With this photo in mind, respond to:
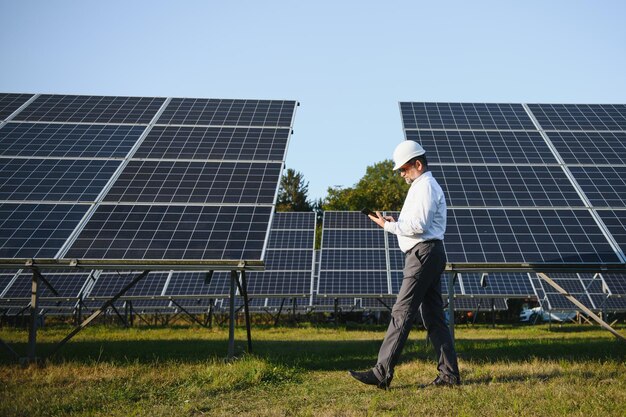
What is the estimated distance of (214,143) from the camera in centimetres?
1190

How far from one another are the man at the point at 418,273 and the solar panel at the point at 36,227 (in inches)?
203

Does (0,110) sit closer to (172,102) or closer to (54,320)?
(172,102)

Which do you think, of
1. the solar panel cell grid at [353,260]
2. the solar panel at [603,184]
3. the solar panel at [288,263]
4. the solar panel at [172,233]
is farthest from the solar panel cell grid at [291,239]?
the solar panel at [172,233]

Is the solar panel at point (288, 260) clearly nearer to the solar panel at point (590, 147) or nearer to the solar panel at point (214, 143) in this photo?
the solar panel at point (214, 143)

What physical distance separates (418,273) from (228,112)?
29.7 feet

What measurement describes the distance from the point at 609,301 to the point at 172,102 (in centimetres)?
1647

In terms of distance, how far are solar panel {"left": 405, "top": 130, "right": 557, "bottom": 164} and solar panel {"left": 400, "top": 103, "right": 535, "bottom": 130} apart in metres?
0.37

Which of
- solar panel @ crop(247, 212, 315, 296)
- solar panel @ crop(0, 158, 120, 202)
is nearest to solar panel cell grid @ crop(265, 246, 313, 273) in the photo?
solar panel @ crop(247, 212, 315, 296)

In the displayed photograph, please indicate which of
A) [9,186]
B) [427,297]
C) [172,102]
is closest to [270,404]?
[427,297]

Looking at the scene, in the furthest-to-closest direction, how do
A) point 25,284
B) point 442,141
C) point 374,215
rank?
point 25,284 → point 442,141 → point 374,215

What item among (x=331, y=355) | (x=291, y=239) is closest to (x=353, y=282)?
(x=291, y=239)

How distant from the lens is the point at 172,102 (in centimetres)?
1455

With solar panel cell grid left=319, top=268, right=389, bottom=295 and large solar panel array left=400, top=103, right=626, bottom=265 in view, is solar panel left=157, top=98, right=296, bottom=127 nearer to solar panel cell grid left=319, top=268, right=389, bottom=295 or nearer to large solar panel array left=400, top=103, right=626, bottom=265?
large solar panel array left=400, top=103, right=626, bottom=265

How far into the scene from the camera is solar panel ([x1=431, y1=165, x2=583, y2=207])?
10.1m
